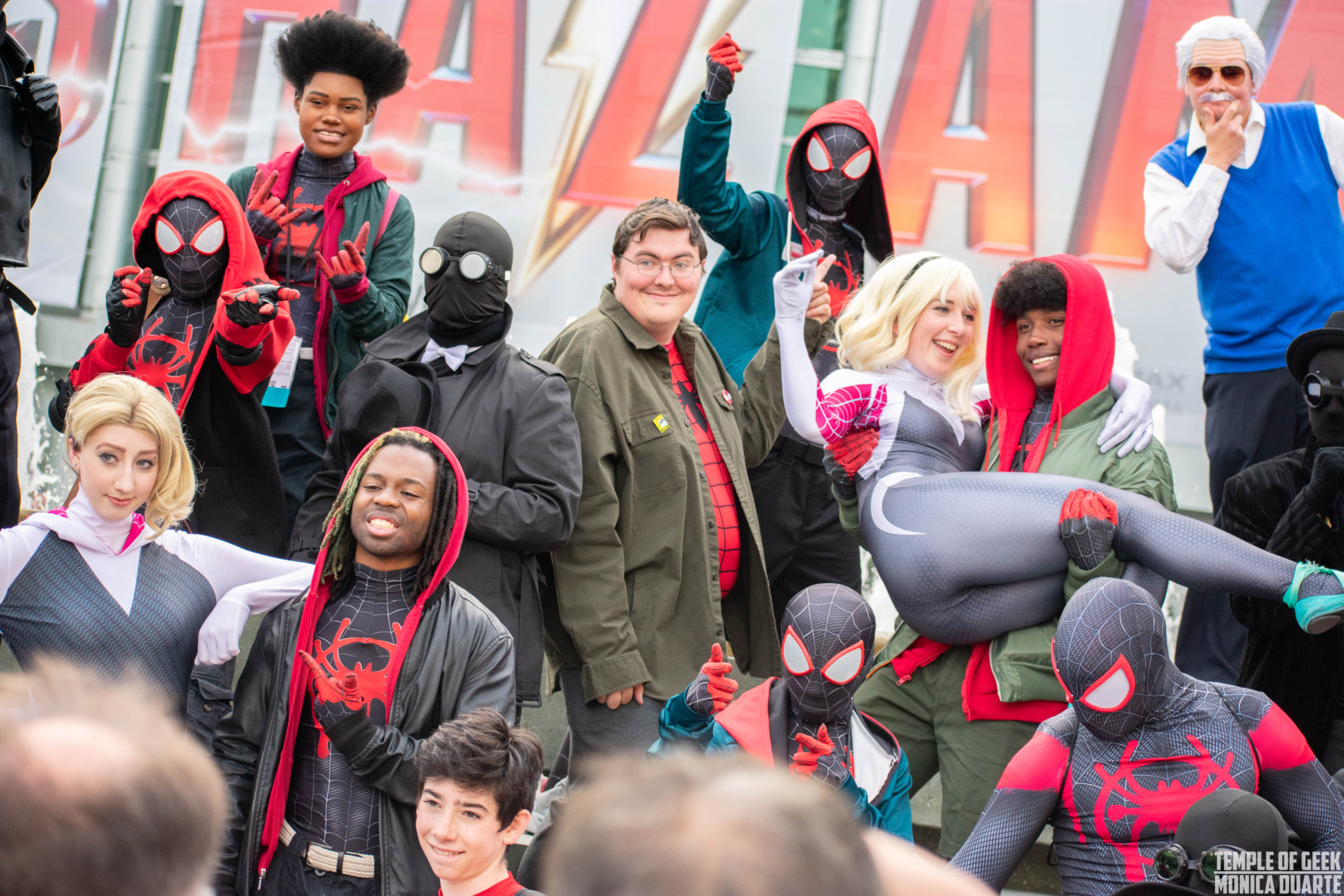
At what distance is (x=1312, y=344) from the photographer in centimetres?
385

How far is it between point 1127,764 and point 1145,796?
3.1 inches

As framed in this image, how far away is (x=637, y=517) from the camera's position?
398 centimetres

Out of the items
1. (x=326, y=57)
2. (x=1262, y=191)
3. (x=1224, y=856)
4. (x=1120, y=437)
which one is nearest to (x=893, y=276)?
(x=1120, y=437)

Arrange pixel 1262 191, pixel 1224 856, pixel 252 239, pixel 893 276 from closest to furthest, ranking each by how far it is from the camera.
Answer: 1. pixel 1224 856
2. pixel 893 276
3. pixel 252 239
4. pixel 1262 191

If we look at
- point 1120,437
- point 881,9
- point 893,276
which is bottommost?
point 1120,437

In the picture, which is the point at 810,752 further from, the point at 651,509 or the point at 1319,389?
the point at 1319,389

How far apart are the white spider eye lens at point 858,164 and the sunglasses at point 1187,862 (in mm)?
2450

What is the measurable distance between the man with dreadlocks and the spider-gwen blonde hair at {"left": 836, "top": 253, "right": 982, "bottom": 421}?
1.27 meters

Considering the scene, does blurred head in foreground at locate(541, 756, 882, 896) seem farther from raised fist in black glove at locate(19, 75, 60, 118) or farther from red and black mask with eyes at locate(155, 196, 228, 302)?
raised fist in black glove at locate(19, 75, 60, 118)

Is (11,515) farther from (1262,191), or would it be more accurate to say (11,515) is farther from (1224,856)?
(1262,191)

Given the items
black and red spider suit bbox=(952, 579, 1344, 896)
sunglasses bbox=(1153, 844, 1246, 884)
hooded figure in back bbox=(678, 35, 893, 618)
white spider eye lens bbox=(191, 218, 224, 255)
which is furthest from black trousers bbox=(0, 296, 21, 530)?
sunglasses bbox=(1153, 844, 1246, 884)

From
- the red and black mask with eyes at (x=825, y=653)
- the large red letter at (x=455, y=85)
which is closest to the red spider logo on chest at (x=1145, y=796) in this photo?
the red and black mask with eyes at (x=825, y=653)

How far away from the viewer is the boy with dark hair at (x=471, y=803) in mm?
2938

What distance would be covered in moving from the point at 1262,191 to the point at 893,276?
5.10 ft
